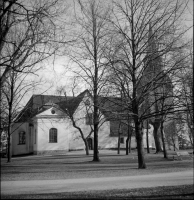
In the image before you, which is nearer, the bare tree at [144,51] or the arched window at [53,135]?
the bare tree at [144,51]

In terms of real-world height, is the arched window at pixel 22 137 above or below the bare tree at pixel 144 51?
below

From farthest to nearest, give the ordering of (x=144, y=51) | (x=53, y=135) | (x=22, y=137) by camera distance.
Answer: (x=22, y=137) → (x=53, y=135) → (x=144, y=51)

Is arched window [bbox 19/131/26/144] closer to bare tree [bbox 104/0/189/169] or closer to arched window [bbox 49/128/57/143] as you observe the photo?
arched window [bbox 49/128/57/143]

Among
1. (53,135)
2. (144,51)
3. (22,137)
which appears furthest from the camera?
(22,137)

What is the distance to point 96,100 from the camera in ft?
49.4

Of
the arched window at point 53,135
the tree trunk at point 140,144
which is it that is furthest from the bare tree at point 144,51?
the arched window at point 53,135

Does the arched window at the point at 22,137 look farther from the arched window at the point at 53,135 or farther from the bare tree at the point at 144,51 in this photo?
the bare tree at the point at 144,51

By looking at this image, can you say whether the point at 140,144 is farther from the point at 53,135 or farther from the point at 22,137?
the point at 22,137

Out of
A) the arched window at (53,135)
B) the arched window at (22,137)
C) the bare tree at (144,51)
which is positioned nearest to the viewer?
the bare tree at (144,51)

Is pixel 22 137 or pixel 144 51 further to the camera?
pixel 22 137

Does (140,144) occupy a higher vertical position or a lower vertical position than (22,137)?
higher

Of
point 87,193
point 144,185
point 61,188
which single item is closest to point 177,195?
point 144,185

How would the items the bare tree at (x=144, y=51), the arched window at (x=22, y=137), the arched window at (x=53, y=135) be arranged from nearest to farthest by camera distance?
1. the bare tree at (x=144, y=51)
2. the arched window at (x=53, y=135)
3. the arched window at (x=22, y=137)

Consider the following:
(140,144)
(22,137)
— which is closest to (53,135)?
(22,137)
